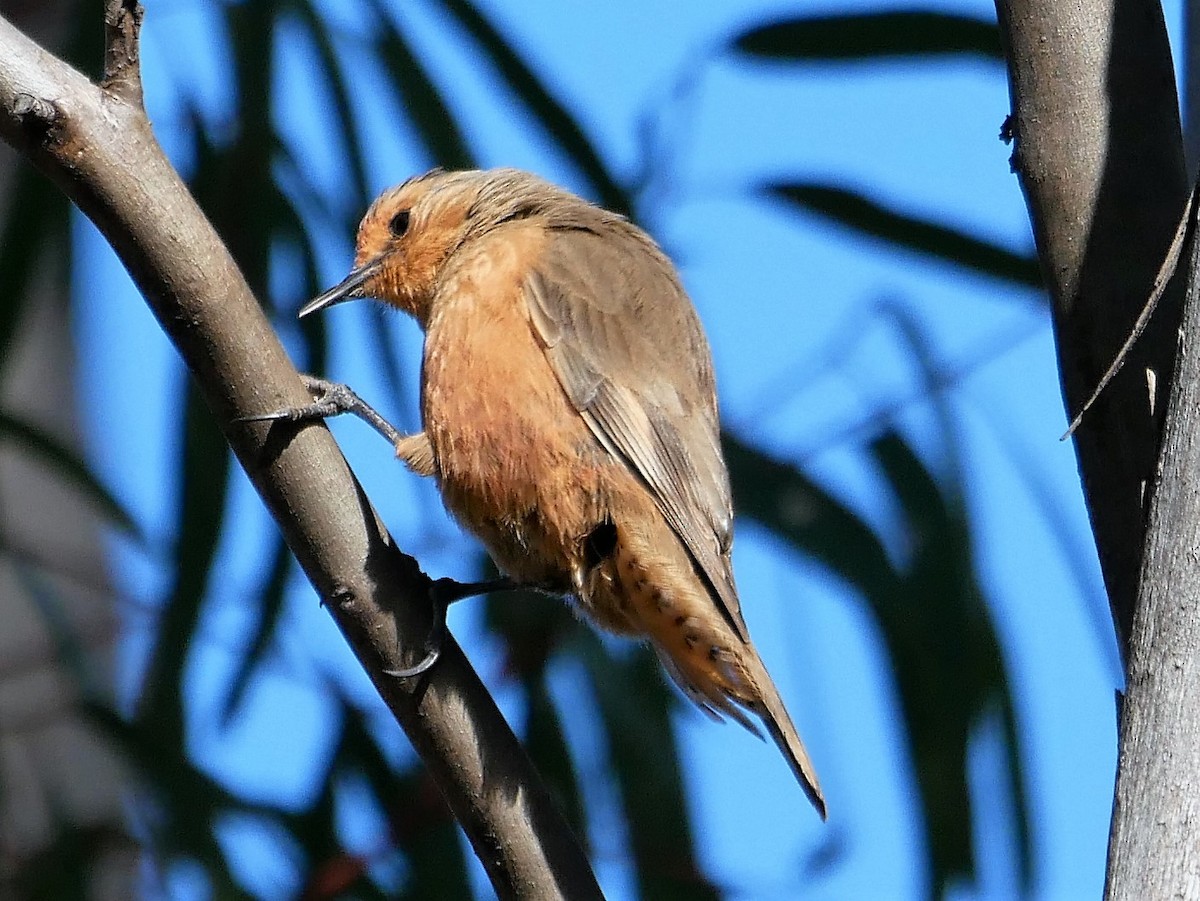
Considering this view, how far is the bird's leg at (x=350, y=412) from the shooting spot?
1.89 meters

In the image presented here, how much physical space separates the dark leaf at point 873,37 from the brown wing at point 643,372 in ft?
2.05

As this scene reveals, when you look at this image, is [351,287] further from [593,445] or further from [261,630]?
[593,445]

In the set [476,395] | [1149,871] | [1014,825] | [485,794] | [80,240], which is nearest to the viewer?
[1149,871]

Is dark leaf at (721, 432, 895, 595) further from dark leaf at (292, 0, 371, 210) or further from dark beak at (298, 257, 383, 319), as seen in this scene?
dark leaf at (292, 0, 371, 210)

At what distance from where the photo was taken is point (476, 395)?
2607 millimetres

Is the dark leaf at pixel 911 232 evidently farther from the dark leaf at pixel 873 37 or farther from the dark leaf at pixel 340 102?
the dark leaf at pixel 340 102

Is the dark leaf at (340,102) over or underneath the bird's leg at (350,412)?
over

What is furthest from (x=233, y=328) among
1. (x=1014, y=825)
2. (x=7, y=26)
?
(x=1014, y=825)

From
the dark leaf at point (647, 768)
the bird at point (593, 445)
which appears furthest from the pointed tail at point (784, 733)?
the dark leaf at point (647, 768)

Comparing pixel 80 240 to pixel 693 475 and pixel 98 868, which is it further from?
pixel 693 475

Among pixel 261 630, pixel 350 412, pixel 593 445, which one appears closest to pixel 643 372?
pixel 593 445

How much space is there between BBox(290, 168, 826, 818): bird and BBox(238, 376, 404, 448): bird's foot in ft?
0.15

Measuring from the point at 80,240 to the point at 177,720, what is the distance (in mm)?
1055

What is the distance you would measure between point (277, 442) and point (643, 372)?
0.96 metres
